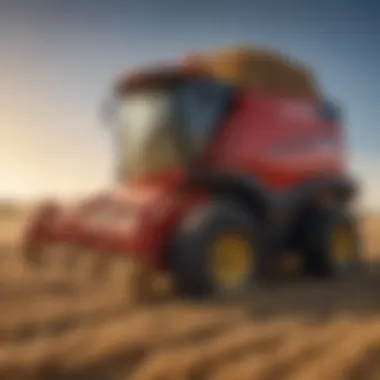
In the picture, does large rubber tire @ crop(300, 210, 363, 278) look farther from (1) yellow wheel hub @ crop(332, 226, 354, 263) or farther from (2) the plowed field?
(2) the plowed field

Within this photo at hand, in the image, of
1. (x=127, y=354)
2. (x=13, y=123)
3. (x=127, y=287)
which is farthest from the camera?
(x=13, y=123)

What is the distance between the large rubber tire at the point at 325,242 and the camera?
204cm

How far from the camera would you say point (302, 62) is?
1.85 metres

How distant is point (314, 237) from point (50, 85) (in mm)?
874

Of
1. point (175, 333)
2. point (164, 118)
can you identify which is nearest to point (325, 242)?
point (164, 118)

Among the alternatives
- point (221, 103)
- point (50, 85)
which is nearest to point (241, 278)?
point (221, 103)

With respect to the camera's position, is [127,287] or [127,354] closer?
[127,354]

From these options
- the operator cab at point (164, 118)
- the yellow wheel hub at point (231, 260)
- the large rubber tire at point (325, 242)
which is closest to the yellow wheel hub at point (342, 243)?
the large rubber tire at point (325, 242)

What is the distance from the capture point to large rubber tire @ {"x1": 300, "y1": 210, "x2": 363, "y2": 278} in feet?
6.69

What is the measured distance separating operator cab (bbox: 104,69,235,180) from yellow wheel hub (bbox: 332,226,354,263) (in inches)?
20.7

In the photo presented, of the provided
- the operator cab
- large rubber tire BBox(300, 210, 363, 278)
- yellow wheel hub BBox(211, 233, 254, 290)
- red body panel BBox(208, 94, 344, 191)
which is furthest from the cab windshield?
large rubber tire BBox(300, 210, 363, 278)

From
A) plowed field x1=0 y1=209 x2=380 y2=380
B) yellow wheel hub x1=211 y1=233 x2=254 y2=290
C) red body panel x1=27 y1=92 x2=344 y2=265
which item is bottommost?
plowed field x1=0 y1=209 x2=380 y2=380

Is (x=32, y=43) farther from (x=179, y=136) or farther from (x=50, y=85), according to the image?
(x=179, y=136)

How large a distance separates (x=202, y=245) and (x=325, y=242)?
489 millimetres
